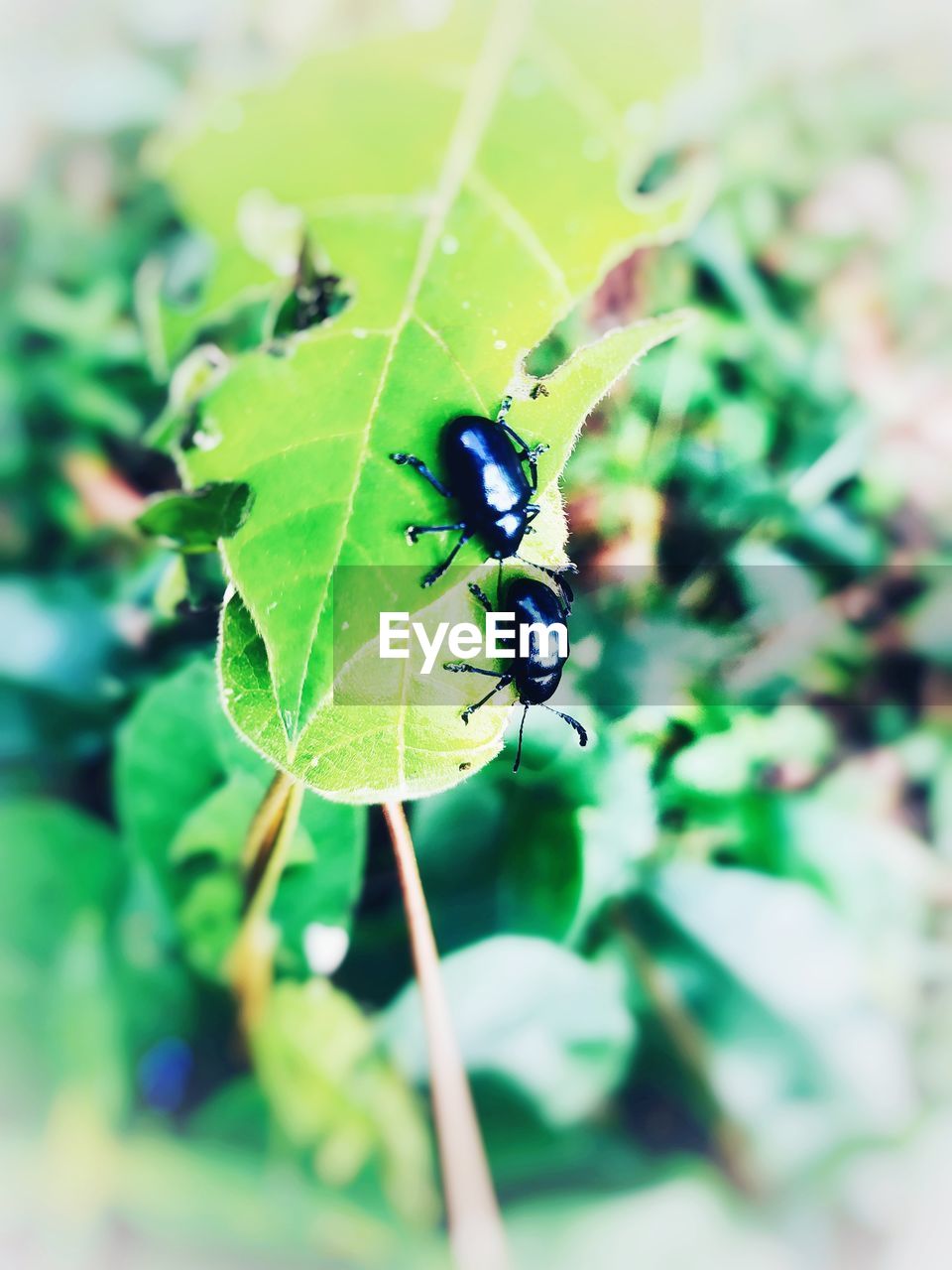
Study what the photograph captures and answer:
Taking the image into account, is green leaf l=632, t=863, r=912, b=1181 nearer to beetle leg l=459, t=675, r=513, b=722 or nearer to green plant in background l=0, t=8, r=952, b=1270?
green plant in background l=0, t=8, r=952, b=1270

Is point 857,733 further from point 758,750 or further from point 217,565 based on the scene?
point 217,565

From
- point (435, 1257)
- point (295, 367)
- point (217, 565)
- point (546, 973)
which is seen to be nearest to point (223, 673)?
point (217, 565)

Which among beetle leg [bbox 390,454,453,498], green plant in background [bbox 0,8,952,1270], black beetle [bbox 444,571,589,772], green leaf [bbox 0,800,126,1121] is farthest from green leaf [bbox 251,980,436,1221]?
beetle leg [bbox 390,454,453,498]

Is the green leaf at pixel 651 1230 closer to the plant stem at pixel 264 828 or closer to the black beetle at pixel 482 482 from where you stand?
the plant stem at pixel 264 828

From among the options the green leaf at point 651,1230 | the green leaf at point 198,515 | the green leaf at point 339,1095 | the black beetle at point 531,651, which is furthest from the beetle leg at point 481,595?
the green leaf at point 651,1230

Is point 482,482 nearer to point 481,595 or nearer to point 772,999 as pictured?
point 481,595

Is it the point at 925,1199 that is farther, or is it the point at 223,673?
the point at 925,1199
